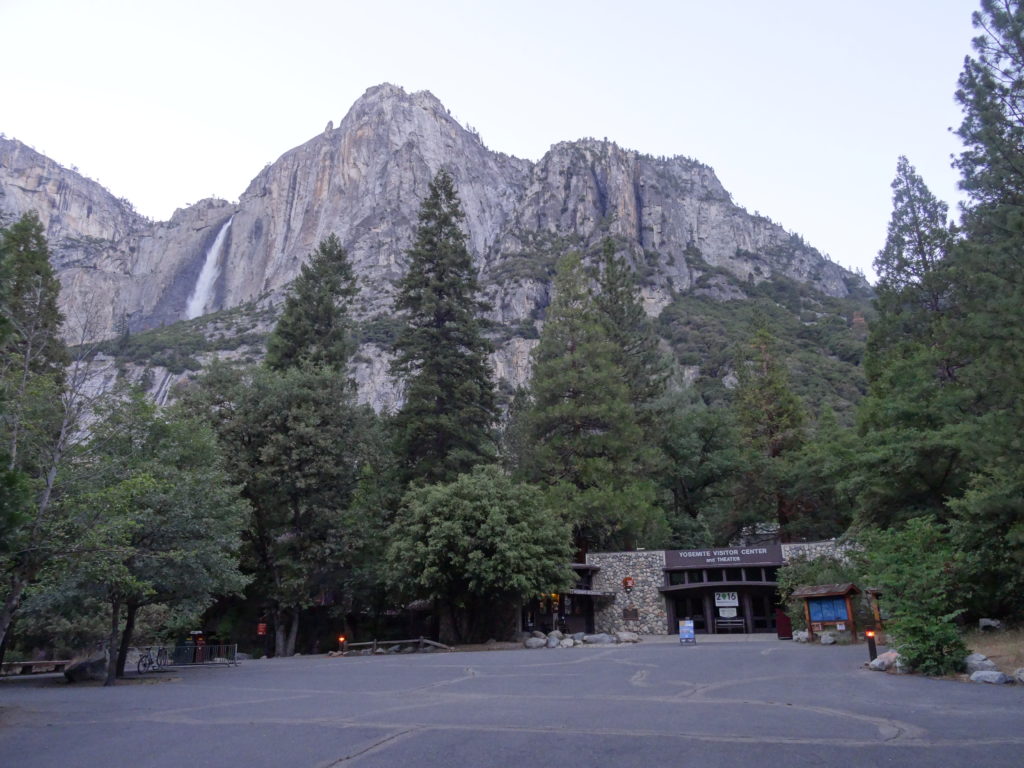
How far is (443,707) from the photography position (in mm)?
9633

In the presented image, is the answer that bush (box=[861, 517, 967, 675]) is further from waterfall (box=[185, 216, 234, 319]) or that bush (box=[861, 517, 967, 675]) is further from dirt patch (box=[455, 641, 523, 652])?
waterfall (box=[185, 216, 234, 319])

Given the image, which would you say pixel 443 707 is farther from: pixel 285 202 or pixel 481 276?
pixel 285 202

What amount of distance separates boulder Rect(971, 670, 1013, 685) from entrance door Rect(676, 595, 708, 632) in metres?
22.0

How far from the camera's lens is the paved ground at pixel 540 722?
6.27m

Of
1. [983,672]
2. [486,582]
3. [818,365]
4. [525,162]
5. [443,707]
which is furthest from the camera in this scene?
[525,162]

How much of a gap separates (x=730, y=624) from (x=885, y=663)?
19308 mm

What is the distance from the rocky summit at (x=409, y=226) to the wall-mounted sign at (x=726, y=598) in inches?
3144

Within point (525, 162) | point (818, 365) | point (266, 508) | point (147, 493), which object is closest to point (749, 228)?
point (525, 162)

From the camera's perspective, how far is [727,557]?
30500 mm

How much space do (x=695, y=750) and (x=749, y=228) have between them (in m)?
154

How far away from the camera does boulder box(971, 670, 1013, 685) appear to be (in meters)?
10.3

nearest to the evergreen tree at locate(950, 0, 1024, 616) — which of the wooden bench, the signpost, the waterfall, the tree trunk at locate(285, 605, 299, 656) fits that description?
the signpost

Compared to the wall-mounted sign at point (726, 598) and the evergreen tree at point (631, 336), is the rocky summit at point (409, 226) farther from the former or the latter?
the wall-mounted sign at point (726, 598)

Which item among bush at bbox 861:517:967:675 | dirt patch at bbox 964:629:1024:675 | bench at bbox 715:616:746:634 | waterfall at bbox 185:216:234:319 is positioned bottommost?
bench at bbox 715:616:746:634
